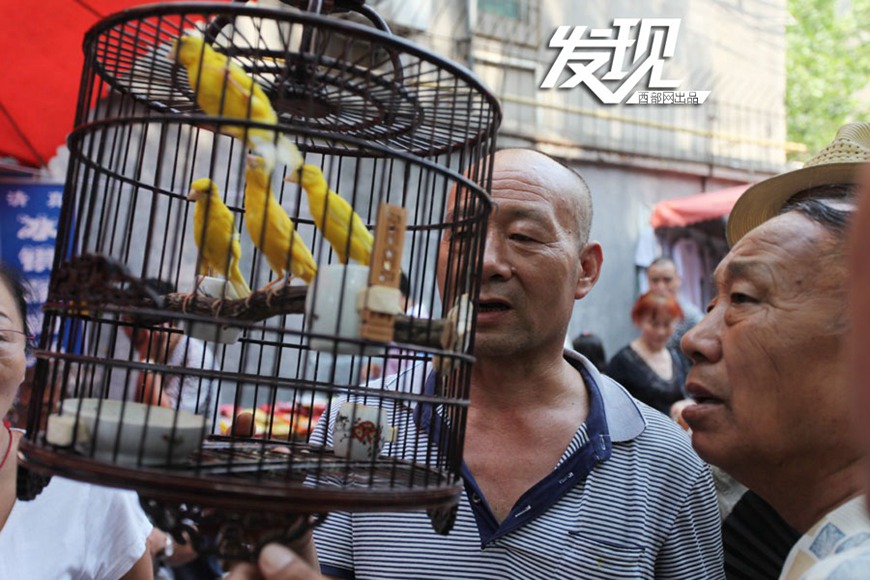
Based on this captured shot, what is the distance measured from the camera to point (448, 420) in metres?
1.57

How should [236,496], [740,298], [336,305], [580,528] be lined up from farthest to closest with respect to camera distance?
[580,528] → [740,298] → [336,305] → [236,496]

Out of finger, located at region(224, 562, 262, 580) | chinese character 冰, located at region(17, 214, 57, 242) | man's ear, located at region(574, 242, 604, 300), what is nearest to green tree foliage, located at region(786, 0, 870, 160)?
chinese character 冰, located at region(17, 214, 57, 242)

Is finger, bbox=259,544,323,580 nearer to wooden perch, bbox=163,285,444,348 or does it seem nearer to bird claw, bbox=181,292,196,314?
wooden perch, bbox=163,285,444,348

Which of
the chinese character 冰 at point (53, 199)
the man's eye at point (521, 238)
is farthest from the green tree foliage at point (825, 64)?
the man's eye at point (521, 238)

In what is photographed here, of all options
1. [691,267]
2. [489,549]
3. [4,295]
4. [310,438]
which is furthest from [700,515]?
[691,267]

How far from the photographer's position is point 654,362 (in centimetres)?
459

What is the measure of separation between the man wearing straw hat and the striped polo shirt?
0.24m

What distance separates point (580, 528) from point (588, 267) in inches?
29.6

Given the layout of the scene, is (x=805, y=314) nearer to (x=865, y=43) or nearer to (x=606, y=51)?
(x=606, y=51)

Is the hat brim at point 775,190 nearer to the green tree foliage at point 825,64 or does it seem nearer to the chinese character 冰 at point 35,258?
the chinese character 冰 at point 35,258

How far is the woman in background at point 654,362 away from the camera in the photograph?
173 inches

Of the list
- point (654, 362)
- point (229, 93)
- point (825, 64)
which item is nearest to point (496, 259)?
point (229, 93)

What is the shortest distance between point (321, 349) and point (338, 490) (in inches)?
8.4

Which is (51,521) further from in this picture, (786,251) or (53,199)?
(53,199)
